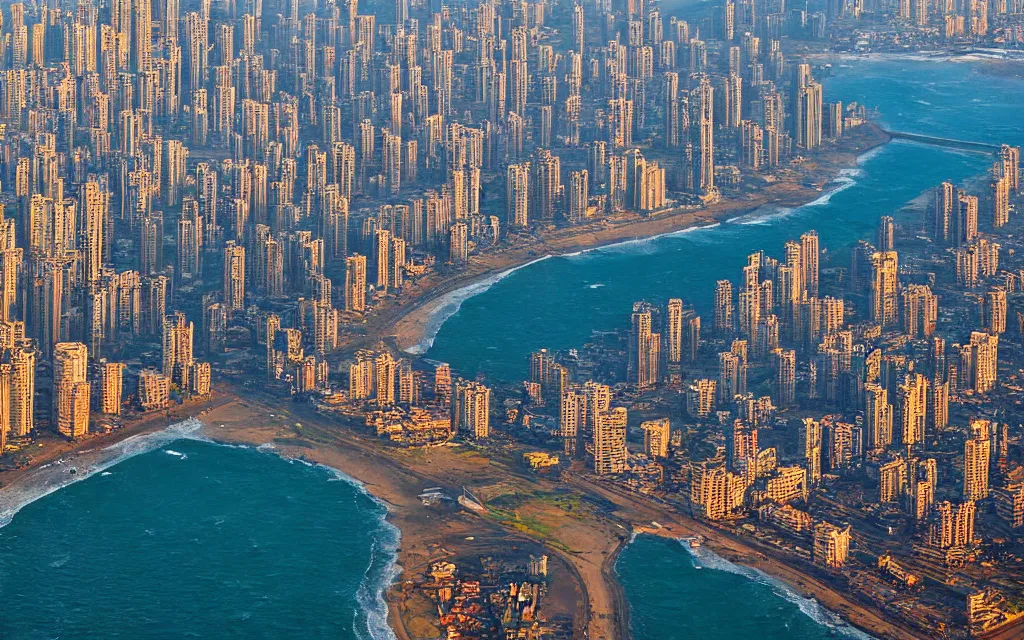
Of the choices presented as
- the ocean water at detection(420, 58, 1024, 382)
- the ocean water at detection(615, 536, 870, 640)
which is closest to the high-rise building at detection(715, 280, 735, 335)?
the ocean water at detection(420, 58, 1024, 382)

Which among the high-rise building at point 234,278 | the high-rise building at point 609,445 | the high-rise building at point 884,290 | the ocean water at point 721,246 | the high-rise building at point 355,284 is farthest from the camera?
the high-rise building at point 234,278

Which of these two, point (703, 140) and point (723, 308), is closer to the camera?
point (723, 308)

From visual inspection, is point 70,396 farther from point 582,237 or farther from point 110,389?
point 582,237

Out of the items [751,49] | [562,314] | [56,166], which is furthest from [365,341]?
[751,49]

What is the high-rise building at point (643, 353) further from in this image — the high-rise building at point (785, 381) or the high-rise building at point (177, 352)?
the high-rise building at point (177, 352)

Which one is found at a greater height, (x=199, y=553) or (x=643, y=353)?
(x=643, y=353)

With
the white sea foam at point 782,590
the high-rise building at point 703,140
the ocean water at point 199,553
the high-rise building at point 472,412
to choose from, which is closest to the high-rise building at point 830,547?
the white sea foam at point 782,590

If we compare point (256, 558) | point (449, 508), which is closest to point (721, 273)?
point (449, 508)

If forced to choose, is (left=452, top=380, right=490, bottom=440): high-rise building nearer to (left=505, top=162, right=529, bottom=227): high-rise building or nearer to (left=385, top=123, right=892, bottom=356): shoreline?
(left=385, top=123, right=892, bottom=356): shoreline
